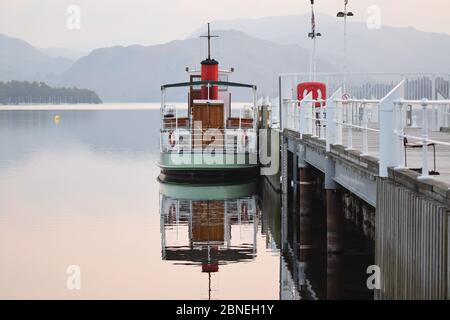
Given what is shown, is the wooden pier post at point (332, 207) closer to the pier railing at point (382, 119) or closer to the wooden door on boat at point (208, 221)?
the pier railing at point (382, 119)

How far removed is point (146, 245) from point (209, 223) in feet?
12.7

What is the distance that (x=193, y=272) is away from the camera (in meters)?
19.5

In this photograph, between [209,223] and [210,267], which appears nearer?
[210,267]

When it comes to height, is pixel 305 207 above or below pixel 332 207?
below

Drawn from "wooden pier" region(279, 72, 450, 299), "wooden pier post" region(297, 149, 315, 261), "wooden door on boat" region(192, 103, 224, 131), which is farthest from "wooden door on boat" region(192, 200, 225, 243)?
"wooden door on boat" region(192, 103, 224, 131)

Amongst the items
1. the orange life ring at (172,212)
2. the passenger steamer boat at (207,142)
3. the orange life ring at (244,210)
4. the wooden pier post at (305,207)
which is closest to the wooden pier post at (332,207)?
the wooden pier post at (305,207)

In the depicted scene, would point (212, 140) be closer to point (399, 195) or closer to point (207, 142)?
point (207, 142)

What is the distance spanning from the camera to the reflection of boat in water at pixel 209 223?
852 inches

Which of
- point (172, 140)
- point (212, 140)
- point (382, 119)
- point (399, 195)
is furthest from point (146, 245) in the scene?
point (172, 140)

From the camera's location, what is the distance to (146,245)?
23141 mm

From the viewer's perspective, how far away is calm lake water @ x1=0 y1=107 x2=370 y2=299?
1795 cm
